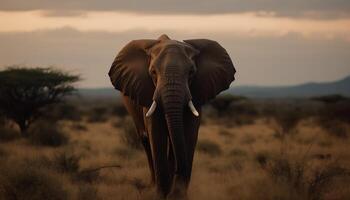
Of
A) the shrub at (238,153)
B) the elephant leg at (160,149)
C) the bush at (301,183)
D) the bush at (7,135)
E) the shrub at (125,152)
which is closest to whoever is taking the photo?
the elephant leg at (160,149)

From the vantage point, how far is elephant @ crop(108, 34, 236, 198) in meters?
8.93

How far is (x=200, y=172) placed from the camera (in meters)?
14.4

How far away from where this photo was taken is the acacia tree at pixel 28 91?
26094 mm

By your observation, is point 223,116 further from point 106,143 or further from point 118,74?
point 118,74

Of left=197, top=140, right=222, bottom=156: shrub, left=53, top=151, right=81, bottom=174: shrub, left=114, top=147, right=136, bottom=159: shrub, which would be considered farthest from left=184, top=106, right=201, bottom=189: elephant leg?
left=197, top=140, right=222, bottom=156: shrub

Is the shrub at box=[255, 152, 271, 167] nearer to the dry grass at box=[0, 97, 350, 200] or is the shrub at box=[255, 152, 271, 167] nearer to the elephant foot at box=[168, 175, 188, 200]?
the dry grass at box=[0, 97, 350, 200]

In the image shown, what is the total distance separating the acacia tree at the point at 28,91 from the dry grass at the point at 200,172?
397 cm

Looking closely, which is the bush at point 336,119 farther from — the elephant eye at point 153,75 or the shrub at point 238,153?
the elephant eye at point 153,75

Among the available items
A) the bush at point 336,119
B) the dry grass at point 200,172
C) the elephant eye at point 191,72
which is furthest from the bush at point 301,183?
the bush at point 336,119

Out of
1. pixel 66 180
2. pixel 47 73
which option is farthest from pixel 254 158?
pixel 47 73

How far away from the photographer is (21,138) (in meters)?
22.7

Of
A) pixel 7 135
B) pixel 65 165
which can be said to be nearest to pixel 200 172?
pixel 65 165

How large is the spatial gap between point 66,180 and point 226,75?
371 centimetres

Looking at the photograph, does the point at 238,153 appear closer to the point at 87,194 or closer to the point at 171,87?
the point at 87,194
